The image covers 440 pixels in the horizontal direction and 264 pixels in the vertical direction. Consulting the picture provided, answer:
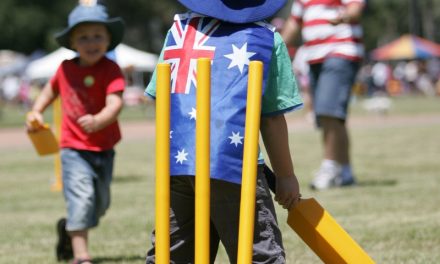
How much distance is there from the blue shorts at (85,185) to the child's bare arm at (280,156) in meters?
2.01

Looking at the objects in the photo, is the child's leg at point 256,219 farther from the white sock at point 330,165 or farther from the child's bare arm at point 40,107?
the white sock at point 330,165

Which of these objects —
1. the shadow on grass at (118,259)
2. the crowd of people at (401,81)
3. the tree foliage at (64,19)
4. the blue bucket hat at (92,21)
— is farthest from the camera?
the tree foliage at (64,19)

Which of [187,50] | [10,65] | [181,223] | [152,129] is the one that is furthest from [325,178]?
[10,65]

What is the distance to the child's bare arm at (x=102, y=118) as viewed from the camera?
533cm

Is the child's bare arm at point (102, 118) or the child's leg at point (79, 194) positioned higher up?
the child's bare arm at point (102, 118)

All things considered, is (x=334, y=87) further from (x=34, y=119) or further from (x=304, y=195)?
(x=34, y=119)

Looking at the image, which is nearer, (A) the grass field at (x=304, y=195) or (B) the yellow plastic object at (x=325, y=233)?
(B) the yellow plastic object at (x=325, y=233)

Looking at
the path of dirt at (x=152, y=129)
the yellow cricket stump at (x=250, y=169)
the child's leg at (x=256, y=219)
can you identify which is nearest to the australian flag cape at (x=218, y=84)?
the child's leg at (x=256, y=219)

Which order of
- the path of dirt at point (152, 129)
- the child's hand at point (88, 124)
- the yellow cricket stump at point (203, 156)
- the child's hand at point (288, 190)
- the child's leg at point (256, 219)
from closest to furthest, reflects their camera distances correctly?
the yellow cricket stump at point (203, 156) → the child's leg at point (256, 219) → the child's hand at point (288, 190) → the child's hand at point (88, 124) → the path of dirt at point (152, 129)

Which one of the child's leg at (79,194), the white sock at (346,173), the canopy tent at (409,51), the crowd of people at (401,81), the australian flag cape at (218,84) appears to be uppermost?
the australian flag cape at (218,84)

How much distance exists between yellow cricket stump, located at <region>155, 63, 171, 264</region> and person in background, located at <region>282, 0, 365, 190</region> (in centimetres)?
552

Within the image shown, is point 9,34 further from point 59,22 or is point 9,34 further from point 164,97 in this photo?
point 164,97

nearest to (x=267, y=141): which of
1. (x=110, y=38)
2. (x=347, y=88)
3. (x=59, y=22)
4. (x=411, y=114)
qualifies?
(x=110, y=38)

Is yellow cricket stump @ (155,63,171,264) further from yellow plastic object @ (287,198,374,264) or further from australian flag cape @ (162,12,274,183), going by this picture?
yellow plastic object @ (287,198,374,264)
